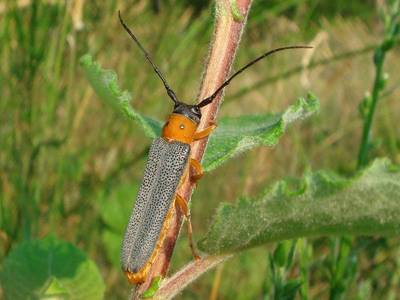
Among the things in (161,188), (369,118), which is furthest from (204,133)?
(369,118)

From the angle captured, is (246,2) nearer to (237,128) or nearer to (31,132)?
(237,128)

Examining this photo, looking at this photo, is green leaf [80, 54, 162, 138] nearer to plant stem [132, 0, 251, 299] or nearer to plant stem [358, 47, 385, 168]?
plant stem [132, 0, 251, 299]

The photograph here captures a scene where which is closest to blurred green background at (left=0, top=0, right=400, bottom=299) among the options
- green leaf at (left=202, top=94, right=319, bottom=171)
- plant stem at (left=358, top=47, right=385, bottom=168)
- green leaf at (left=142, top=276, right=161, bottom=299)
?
plant stem at (left=358, top=47, right=385, bottom=168)

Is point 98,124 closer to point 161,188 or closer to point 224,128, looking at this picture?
point 161,188

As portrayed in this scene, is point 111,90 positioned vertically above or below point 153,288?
above

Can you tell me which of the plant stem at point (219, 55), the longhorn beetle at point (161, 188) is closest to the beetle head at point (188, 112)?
the longhorn beetle at point (161, 188)
